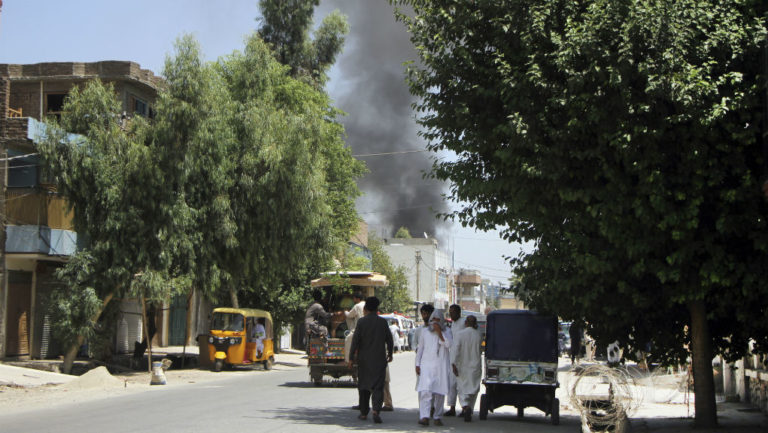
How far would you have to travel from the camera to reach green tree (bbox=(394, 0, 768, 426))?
10.5 meters

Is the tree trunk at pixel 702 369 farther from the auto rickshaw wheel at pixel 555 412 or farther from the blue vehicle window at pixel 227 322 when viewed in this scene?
the blue vehicle window at pixel 227 322

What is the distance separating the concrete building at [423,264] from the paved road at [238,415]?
250 ft

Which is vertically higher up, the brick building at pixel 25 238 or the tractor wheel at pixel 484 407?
the brick building at pixel 25 238

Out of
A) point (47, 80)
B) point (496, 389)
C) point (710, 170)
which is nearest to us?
point (710, 170)

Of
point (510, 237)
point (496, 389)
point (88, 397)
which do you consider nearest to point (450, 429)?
point (496, 389)

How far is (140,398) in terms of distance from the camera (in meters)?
16.0

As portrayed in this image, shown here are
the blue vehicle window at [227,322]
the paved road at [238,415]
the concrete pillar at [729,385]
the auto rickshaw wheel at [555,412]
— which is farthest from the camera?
the blue vehicle window at [227,322]

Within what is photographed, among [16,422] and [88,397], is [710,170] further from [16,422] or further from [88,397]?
[88,397]

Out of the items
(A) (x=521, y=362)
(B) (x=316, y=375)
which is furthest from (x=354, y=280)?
(A) (x=521, y=362)

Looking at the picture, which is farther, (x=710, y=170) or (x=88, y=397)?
(x=88, y=397)

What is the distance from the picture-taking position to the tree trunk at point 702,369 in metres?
12.6

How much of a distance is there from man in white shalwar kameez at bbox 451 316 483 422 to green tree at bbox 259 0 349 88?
30.1 meters

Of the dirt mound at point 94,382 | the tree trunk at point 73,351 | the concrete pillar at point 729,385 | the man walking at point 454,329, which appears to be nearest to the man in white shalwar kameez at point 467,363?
the man walking at point 454,329

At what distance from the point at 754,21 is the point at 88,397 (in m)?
14.2
